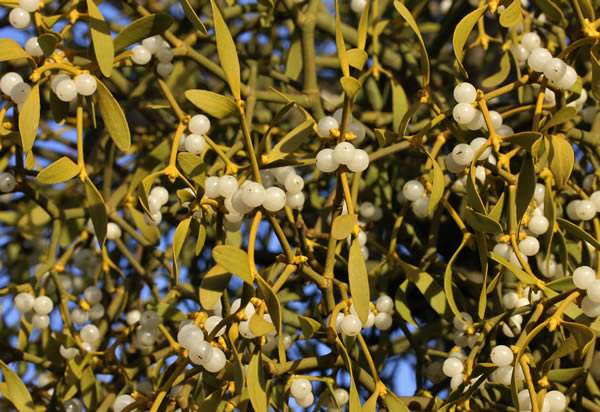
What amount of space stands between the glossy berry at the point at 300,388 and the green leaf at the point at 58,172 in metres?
0.23

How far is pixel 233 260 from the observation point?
456mm

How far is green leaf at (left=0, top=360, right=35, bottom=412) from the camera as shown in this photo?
23.8 inches

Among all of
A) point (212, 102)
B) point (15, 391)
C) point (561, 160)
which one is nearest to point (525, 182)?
point (561, 160)

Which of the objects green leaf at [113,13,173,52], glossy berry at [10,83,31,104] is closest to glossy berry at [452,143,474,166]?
green leaf at [113,13,173,52]

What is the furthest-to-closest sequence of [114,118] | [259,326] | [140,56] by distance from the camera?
[140,56], [114,118], [259,326]

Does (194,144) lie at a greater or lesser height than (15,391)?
greater

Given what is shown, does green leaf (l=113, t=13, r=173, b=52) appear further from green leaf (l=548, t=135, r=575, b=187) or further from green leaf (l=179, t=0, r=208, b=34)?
green leaf (l=548, t=135, r=575, b=187)

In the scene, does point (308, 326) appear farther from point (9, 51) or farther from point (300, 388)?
point (9, 51)

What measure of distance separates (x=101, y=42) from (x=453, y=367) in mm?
372

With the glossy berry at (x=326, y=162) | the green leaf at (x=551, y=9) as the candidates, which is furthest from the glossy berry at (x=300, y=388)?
the green leaf at (x=551, y=9)

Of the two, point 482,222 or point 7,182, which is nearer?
point 482,222

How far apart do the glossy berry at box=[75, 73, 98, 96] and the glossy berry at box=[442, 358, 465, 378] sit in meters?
0.36

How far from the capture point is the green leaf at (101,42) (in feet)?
1.76


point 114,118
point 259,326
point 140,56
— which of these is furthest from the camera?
point 140,56
